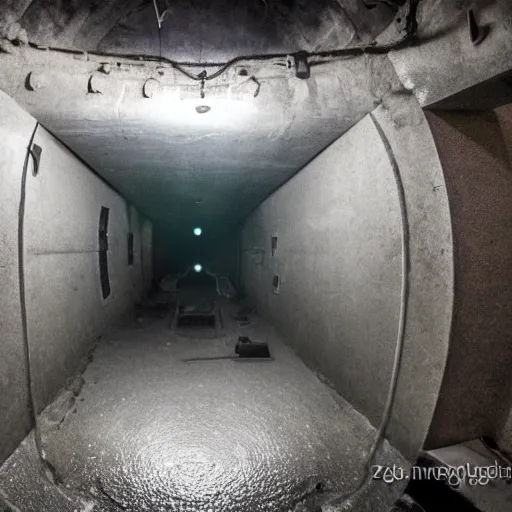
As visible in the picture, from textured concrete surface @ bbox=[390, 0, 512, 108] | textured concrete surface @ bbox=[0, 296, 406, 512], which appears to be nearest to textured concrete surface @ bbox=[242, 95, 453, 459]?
textured concrete surface @ bbox=[390, 0, 512, 108]

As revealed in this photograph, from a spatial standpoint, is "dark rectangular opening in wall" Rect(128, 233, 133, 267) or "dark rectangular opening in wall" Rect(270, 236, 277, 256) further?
"dark rectangular opening in wall" Rect(128, 233, 133, 267)

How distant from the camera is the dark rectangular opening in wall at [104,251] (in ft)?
17.3

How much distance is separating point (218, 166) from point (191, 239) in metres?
11.8

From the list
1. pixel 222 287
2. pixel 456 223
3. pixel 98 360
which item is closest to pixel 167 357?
pixel 98 360

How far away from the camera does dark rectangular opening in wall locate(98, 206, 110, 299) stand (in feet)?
17.3

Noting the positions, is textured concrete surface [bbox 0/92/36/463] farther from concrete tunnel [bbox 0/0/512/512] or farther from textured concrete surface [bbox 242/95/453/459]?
textured concrete surface [bbox 242/95/453/459]

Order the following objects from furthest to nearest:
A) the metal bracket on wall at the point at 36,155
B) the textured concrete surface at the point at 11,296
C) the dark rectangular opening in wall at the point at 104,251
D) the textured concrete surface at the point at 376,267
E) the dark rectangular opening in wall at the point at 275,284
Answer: the dark rectangular opening in wall at the point at 275,284
the dark rectangular opening in wall at the point at 104,251
the metal bracket on wall at the point at 36,155
the textured concrete surface at the point at 11,296
the textured concrete surface at the point at 376,267

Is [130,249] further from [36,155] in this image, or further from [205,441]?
[205,441]

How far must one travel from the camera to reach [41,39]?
238cm

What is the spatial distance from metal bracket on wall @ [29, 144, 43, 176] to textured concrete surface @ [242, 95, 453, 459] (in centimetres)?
317

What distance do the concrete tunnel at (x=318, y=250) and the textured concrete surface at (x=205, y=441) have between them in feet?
0.07

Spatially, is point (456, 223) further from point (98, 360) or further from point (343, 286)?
point (98, 360)

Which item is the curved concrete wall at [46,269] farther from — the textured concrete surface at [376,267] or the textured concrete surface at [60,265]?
the textured concrete surface at [376,267]

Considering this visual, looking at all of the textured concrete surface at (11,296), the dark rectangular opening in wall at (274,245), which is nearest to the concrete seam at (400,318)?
the textured concrete surface at (11,296)
